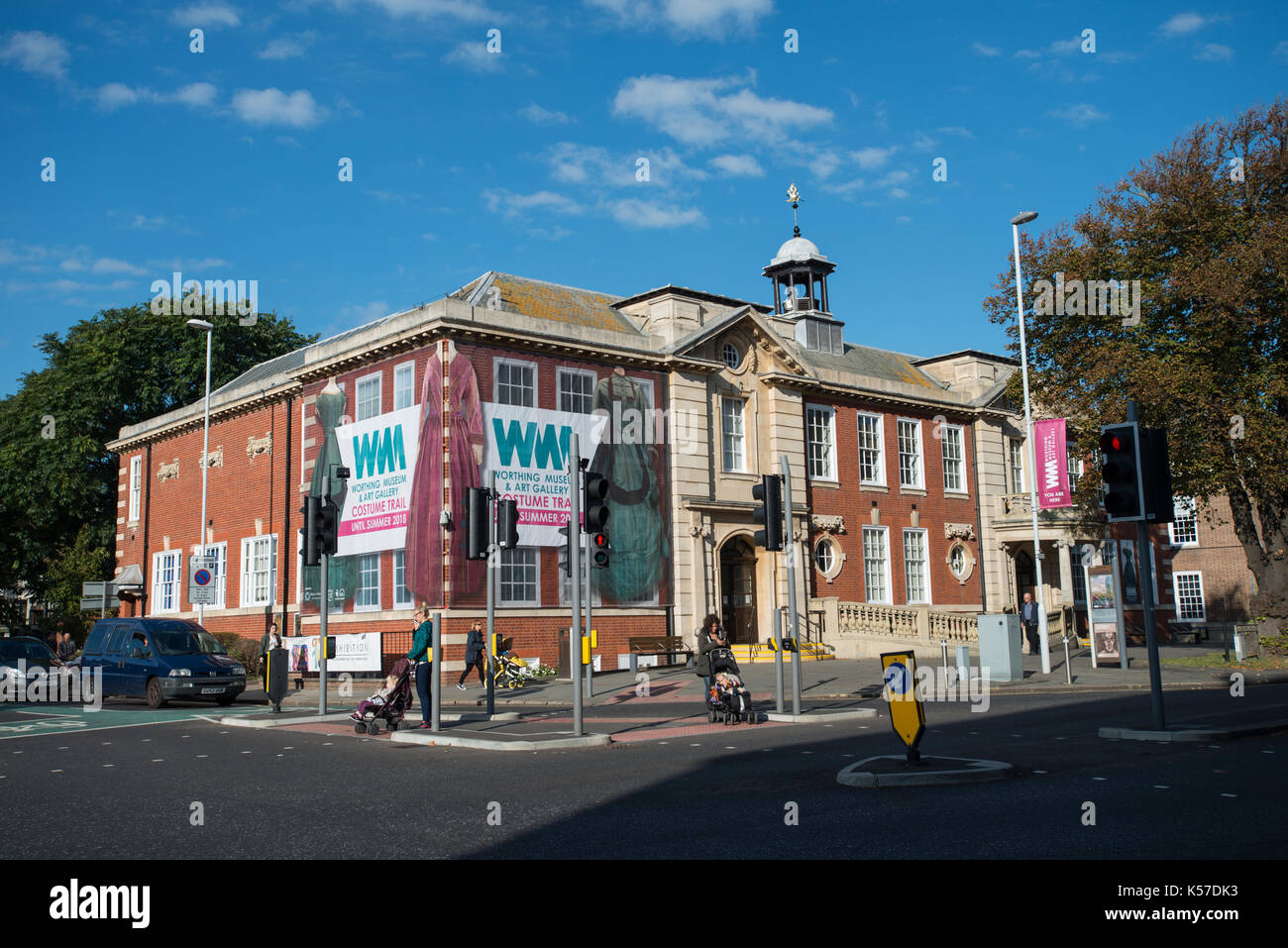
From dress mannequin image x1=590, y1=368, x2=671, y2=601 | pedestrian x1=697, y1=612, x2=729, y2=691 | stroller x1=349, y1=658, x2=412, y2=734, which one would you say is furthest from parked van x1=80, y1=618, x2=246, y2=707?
pedestrian x1=697, y1=612, x2=729, y2=691

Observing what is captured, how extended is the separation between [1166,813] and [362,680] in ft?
80.2

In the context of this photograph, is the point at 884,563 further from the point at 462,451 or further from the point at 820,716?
the point at 820,716

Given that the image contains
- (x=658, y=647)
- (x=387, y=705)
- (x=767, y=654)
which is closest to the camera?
(x=387, y=705)

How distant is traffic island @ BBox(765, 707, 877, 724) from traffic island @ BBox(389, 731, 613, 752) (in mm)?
3291

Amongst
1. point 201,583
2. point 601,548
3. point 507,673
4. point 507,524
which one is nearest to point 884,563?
point 507,673

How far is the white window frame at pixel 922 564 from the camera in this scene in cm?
3806

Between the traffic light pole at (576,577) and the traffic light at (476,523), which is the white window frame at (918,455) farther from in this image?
the traffic light pole at (576,577)

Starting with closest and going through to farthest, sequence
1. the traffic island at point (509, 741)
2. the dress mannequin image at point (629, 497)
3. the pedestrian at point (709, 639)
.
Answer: the traffic island at point (509, 741) → the pedestrian at point (709, 639) → the dress mannequin image at point (629, 497)

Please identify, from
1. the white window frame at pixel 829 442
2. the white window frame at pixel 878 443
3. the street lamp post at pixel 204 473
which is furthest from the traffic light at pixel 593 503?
the white window frame at pixel 878 443

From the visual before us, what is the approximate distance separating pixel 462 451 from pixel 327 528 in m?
9.93

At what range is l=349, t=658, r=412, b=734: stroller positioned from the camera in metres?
16.6

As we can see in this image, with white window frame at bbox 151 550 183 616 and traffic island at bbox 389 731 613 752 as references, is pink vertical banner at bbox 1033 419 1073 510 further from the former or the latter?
white window frame at bbox 151 550 183 616

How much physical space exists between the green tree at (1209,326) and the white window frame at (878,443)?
891 cm

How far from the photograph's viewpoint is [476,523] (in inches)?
621
